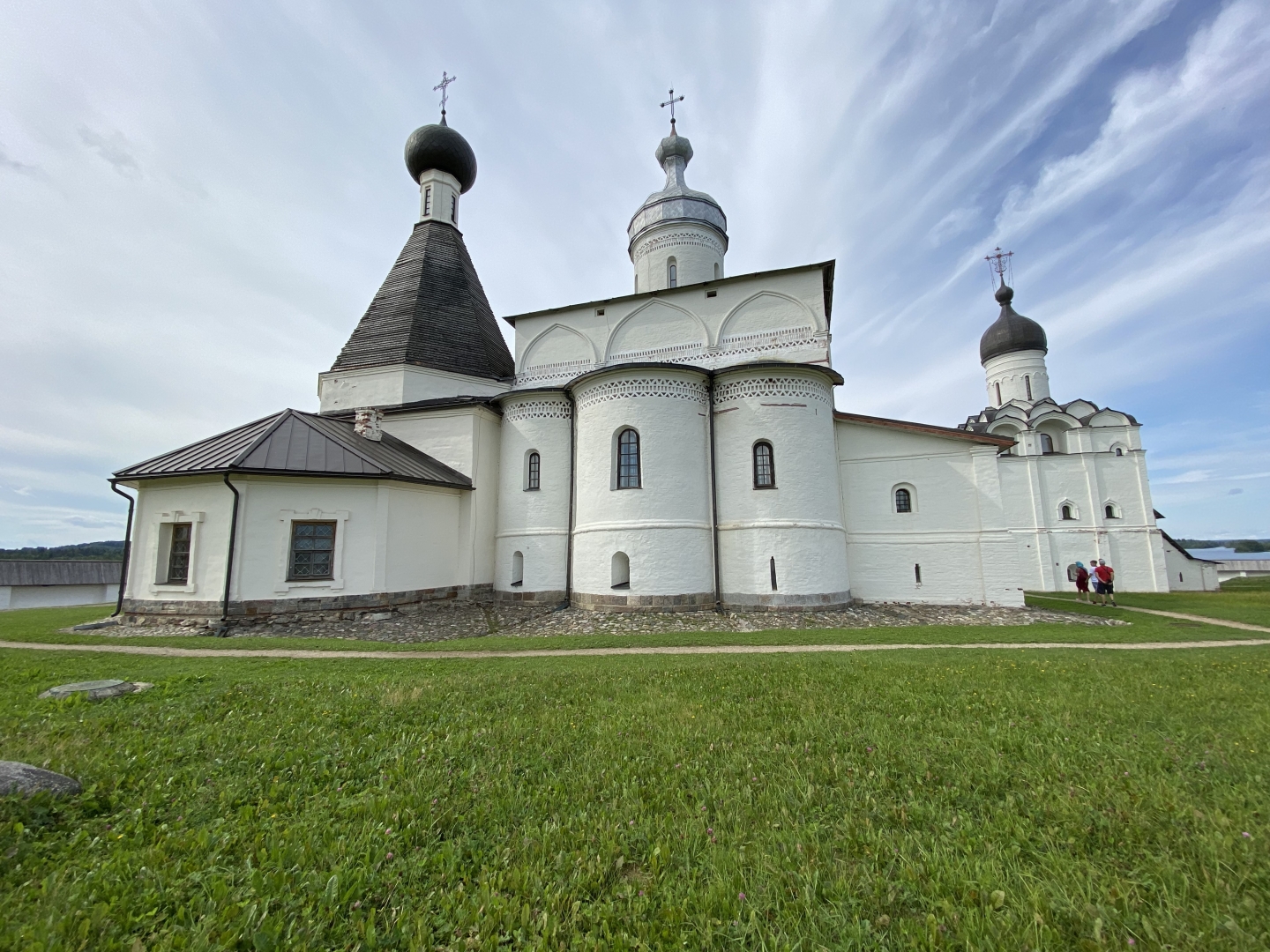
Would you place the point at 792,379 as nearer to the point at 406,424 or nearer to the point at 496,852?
the point at 406,424

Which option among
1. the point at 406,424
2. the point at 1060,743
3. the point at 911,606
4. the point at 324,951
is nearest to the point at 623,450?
the point at 406,424

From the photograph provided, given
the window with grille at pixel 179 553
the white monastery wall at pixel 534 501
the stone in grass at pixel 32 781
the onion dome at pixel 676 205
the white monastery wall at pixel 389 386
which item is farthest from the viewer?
the onion dome at pixel 676 205

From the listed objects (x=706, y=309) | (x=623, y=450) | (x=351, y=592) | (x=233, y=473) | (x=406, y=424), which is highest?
(x=706, y=309)

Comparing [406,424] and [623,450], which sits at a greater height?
[406,424]

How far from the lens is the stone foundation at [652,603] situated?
13.2 metres

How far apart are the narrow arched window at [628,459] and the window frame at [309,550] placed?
7139 mm

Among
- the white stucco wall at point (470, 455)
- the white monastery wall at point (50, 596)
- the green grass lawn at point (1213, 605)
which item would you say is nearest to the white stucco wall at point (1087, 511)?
the green grass lawn at point (1213, 605)

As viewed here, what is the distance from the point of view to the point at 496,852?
2.53m

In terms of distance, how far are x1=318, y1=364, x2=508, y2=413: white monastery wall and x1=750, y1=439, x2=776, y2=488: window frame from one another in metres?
9.94

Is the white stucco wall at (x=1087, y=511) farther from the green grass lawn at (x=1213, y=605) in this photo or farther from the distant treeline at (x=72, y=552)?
the distant treeline at (x=72, y=552)

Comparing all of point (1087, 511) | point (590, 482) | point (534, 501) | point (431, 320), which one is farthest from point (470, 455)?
point (1087, 511)

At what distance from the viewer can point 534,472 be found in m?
16.1

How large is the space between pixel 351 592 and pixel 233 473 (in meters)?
3.72

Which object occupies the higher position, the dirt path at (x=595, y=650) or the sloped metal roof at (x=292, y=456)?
the sloped metal roof at (x=292, y=456)
